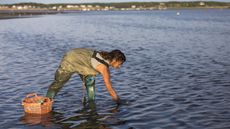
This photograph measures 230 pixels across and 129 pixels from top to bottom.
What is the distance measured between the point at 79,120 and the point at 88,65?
4.81 ft

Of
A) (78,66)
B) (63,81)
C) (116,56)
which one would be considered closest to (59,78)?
(63,81)

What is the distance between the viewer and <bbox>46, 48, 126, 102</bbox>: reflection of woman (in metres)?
9.12

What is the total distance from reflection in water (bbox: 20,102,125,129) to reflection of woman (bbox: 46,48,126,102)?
0.54 m

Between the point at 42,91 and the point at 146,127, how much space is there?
5545mm

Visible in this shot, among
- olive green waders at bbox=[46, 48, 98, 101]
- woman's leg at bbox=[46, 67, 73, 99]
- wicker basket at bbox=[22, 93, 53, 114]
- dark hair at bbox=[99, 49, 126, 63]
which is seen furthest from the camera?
woman's leg at bbox=[46, 67, 73, 99]

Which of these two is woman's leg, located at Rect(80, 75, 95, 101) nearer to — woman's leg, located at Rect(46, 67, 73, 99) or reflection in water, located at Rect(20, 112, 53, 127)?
woman's leg, located at Rect(46, 67, 73, 99)

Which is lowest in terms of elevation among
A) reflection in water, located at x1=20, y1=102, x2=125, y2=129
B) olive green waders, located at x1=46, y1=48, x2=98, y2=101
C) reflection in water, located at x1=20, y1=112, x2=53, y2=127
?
reflection in water, located at x1=20, y1=102, x2=125, y2=129

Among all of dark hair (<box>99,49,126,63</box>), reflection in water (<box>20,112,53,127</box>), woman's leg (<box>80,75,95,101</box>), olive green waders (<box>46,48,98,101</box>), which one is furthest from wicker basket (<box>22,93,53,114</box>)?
dark hair (<box>99,49,126,63</box>)

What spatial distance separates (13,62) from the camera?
67.6ft

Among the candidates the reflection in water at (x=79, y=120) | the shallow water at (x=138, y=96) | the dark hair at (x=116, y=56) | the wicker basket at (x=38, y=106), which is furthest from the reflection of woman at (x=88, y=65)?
the shallow water at (x=138, y=96)

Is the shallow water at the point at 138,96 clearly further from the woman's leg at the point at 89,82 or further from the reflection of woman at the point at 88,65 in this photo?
the reflection of woman at the point at 88,65

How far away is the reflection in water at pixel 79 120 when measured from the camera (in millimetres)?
9156

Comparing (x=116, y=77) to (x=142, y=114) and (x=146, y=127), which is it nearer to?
(x=142, y=114)

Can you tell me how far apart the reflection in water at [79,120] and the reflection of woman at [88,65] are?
537 mm
